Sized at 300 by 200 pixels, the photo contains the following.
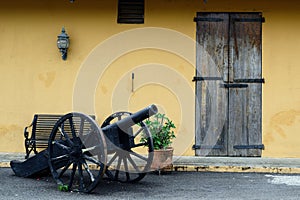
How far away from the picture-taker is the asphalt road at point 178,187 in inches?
236

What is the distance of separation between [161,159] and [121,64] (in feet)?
7.16

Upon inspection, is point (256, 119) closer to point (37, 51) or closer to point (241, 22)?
point (241, 22)

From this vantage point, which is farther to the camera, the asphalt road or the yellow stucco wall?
the yellow stucco wall

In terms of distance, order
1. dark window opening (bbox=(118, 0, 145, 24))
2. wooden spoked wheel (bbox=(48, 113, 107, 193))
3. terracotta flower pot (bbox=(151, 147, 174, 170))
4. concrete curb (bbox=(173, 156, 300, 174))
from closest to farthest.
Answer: wooden spoked wheel (bbox=(48, 113, 107, 193)) < terracotta flower pot (bbox=(151, 147, 174, 170)) < concrete curb (bbox=(173, 156, 300, 174)) < dark window opening (bbox=(118, 0, 145, 24))

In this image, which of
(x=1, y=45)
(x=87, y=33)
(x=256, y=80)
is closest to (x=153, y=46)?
(x=87, y=33)

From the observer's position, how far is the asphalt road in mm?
5988

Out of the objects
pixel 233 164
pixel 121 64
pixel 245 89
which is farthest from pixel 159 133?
pixel 245 89

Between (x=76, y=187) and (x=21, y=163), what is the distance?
117cm

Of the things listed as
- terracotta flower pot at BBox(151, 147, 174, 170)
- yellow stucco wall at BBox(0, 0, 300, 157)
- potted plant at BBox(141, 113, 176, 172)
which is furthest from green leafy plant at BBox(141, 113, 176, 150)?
yellow stucco wall at BBox(0, 0, 300, 157)

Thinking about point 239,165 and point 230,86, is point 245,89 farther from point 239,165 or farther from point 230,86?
point 239,165

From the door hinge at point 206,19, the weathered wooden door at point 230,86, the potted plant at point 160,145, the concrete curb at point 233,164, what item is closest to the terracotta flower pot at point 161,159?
the potted plant at point 160,145

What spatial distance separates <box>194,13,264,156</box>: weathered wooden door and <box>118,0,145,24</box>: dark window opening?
1.21 meters

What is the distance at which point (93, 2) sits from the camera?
29.1 feet

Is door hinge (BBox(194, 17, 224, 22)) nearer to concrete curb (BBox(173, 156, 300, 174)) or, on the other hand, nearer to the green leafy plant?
the green leafy plant
